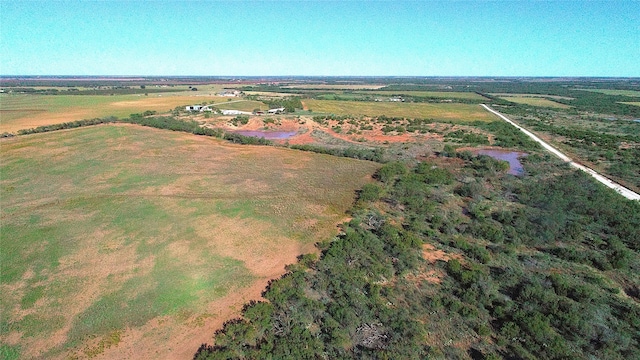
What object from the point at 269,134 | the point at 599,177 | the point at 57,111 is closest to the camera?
the point at 599,177

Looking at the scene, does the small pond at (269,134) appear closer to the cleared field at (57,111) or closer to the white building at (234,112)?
the white building at (234,112)

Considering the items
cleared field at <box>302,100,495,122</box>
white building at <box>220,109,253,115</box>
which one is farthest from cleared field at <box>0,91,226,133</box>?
cleared field at <box>302,100,495,122</box>

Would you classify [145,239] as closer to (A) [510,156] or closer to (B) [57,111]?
(A) [510,156]

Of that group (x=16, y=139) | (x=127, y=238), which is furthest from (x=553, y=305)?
(x=16, y=139)

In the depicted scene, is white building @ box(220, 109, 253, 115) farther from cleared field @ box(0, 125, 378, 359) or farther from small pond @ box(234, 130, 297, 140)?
cleared field @ box(0, 125, 378, 359)

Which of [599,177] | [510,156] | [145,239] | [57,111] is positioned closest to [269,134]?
[510,156]

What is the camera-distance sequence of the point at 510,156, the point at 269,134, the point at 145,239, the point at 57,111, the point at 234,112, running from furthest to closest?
the point at 234,112 → the point at 57,111 → the point at 269,134 → the point at 510,156 → the point at 145,239

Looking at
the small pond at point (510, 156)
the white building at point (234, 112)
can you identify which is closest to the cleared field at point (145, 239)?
the small pond at point (510, 156)
